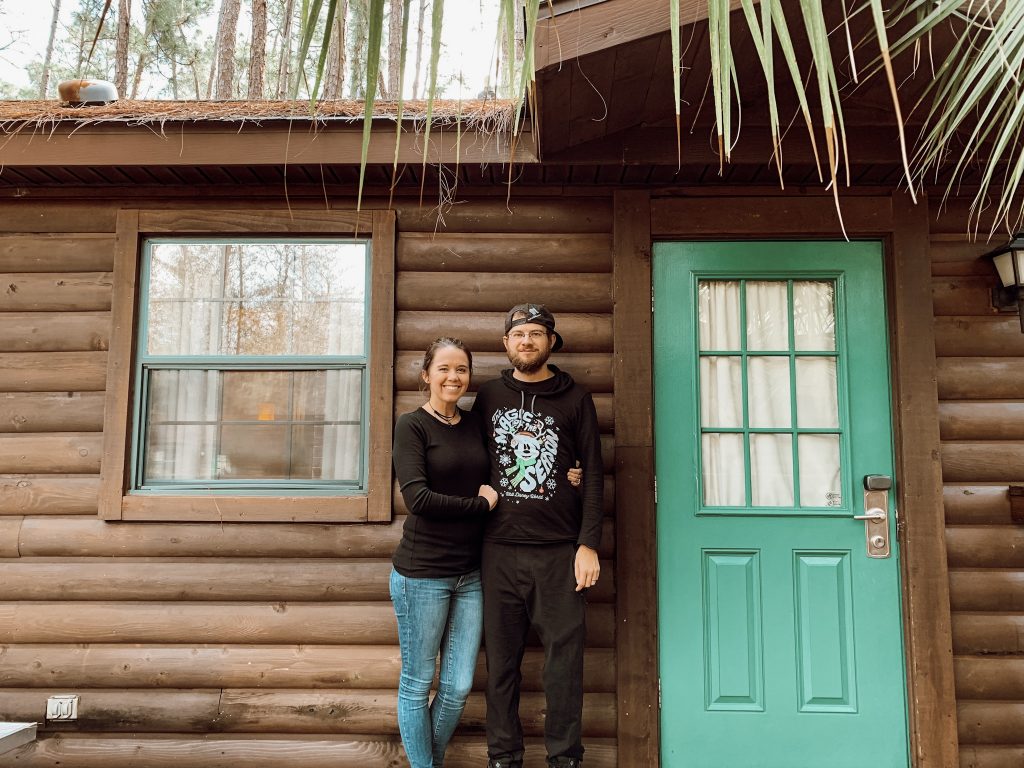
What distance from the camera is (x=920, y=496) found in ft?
9.49

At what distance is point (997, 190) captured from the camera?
120 inches

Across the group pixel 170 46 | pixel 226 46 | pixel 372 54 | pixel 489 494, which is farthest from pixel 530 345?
pixel 170 46

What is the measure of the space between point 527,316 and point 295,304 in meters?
1.12

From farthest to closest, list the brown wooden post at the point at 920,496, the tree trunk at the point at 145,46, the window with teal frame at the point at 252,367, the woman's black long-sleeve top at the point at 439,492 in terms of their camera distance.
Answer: the tree trunk at the point at 145,46
the window with teal frame at the point at 252,367
the brown wooden post at the point at 920,496
the woman's black long-sleeve top at the point at 439,492

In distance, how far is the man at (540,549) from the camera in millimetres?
2518

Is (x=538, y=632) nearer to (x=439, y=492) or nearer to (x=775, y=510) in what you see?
(x=439, y=492)

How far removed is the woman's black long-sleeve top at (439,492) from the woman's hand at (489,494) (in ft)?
0.08

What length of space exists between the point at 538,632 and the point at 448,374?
0.99m

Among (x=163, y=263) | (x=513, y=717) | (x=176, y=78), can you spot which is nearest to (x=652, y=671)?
(x=513, y=717)

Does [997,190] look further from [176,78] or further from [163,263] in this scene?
[176,78]

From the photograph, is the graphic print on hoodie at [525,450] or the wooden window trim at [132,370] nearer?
the graphic print on hoodie at [525,450]

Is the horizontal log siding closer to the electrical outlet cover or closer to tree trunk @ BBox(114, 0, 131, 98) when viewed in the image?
the electrical outlet cover

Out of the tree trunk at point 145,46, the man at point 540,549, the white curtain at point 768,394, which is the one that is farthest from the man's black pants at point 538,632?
the tree trunk at point 145,46

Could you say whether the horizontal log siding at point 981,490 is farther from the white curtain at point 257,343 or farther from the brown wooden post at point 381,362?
the white curtain at point 257,343
